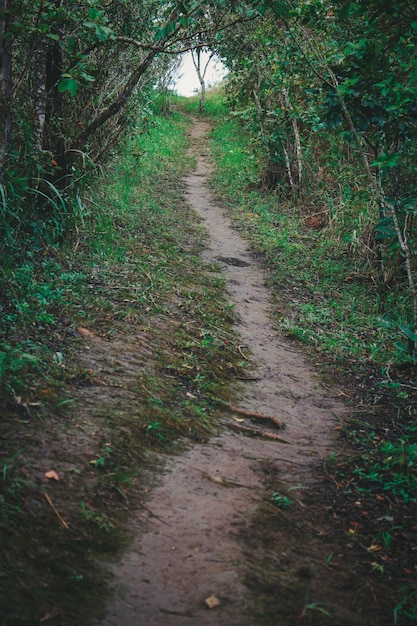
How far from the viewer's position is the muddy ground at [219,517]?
2150mm

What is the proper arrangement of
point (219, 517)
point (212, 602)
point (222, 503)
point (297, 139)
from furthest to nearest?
1. point (297, 139)
2. point (222, 503)
3. point (219, 517)
4. point (212, 602)

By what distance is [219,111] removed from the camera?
24422mm

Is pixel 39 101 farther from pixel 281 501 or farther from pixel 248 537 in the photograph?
pixel 248 537

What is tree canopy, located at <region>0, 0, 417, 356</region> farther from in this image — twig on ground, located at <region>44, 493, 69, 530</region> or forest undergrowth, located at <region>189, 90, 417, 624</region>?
twig on ground, located at <region>44, 493, 69, 530</region>

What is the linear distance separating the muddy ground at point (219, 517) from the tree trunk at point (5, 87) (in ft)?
5.60

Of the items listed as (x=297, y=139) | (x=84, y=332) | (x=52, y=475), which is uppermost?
(x=297, y=139)

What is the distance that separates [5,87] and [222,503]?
363 cm

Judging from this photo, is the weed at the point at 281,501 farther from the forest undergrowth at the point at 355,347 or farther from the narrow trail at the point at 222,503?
→ the forest undergrowth at the point at 355,347

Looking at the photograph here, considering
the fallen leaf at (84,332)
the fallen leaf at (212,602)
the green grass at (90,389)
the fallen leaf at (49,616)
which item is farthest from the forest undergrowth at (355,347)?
the fallen leaf at (84,332)

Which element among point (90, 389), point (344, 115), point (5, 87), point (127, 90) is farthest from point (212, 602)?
point (127, 90)

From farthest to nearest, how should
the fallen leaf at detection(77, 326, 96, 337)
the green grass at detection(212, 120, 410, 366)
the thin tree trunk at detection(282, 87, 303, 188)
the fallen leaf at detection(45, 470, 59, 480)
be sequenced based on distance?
the thin tree trunk at detection(282, 87, 303, 188) < the green grass at detection(212, 120, 410, 366) < the fallen leaf at detection(77, 326, 96, 337) < the fallen leaf at detection(45, 470, 59, 480)

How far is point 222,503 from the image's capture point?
9.23ft

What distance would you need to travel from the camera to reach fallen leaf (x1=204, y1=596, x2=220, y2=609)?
2139 millimetres

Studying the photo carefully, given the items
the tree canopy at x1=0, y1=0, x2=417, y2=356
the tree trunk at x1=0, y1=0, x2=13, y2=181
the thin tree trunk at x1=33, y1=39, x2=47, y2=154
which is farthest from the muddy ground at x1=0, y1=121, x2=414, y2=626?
the thin tree trunk at x1=33, y1=39, x2=47, y2=154
